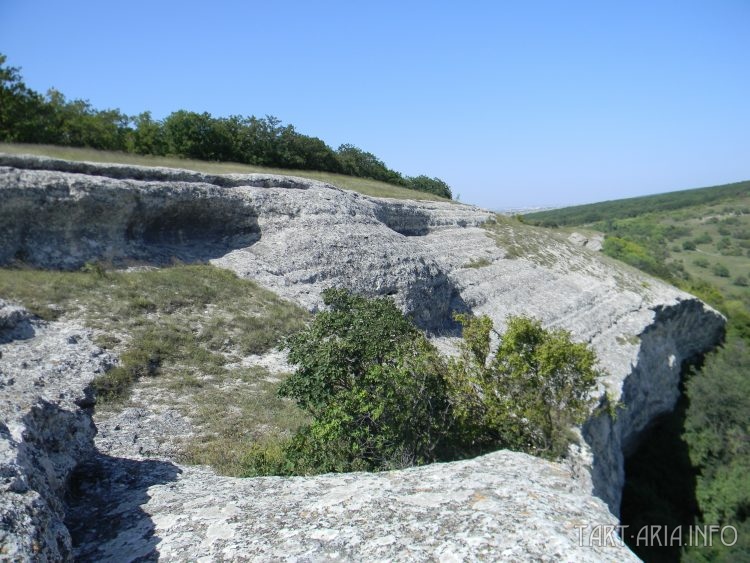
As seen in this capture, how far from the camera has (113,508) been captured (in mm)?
5082

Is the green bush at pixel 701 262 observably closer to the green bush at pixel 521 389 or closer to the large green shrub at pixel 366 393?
the green bush at pixel 521 389

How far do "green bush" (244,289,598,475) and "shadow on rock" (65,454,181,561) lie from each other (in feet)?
5.24

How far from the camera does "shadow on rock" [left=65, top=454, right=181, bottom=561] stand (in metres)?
4.29

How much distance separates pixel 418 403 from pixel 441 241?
2053cm

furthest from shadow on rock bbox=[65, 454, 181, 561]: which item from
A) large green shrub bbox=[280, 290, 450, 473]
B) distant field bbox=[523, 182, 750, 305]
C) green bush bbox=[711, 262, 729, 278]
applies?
green bush bbox=[711, 262, 729, 278]

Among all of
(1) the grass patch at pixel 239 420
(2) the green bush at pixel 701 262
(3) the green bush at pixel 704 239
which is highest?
(3) the green bush at pixel 704 239

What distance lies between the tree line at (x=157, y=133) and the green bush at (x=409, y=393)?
79.6ft

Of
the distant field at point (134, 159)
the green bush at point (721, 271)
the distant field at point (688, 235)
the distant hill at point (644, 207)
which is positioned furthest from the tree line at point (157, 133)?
the distant hill at point (644, 207)

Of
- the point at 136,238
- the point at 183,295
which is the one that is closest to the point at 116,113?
the point at 136,238

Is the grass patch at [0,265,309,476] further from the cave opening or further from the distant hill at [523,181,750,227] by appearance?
the distant hill at [523,181,750,227]

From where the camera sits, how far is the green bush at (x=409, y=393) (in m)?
7.48

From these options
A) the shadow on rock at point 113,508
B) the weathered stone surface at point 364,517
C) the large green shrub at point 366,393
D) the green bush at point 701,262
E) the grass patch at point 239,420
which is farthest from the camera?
the green bush at point 701,262

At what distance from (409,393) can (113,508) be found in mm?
4231

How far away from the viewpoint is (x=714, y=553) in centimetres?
1739
